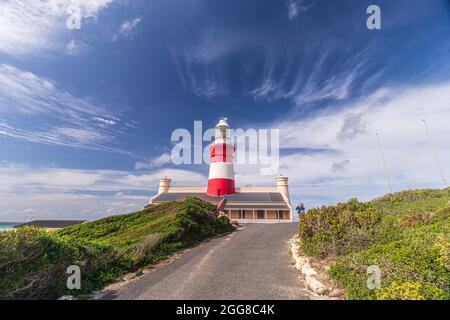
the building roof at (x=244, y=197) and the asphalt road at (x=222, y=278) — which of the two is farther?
the building roof at (x=244, y=197)

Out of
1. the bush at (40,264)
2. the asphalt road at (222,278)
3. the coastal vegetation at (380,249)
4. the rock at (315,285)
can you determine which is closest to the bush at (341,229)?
the coastal vegetation at (380,249)

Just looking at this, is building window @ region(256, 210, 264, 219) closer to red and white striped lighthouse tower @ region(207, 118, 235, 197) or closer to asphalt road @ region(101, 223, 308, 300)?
red and white striped lighthouse tower @ region(207, 118, 235, 197)

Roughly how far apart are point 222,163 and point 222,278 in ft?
83.5

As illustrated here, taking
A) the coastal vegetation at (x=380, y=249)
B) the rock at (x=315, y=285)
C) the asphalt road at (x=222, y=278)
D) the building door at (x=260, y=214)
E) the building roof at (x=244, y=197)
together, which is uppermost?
the building roof at (x=244, y=197)

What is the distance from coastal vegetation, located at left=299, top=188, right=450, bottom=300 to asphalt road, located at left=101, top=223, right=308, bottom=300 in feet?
4.24

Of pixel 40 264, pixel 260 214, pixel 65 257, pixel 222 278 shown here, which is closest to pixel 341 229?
pixel 222 278

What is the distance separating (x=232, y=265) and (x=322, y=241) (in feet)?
11.4

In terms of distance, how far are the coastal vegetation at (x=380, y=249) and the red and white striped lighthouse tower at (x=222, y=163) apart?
2182cm

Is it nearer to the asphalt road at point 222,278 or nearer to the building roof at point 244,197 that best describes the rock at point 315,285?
the asphalt road at point 222,278

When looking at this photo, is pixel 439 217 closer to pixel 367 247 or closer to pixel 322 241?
pixel 367 247

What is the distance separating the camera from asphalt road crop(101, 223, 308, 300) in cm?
590

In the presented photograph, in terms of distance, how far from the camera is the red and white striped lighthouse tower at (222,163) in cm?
3216

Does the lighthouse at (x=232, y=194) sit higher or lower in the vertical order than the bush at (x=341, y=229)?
higher
